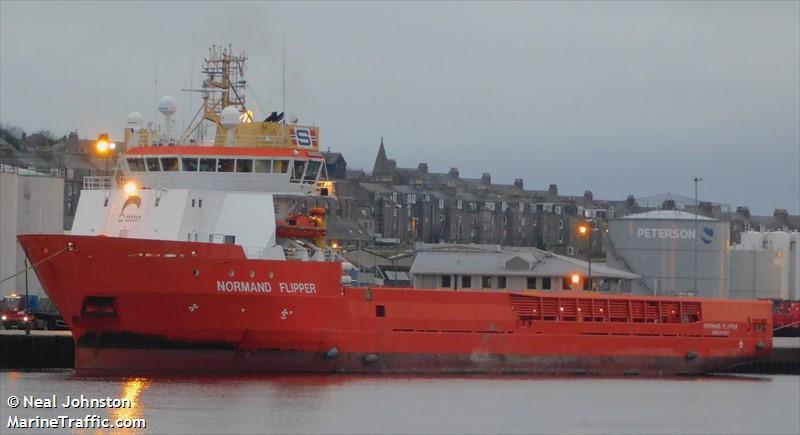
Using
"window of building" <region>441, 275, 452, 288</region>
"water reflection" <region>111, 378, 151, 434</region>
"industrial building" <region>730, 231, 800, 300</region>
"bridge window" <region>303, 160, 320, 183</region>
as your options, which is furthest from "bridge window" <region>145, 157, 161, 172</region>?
"industrial building" <region>730, 231, 800, 300</region>

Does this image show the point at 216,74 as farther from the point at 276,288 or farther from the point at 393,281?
the point at 393,281

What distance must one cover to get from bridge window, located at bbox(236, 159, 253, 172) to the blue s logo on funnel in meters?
31.4

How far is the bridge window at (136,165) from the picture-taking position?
36.8 metres

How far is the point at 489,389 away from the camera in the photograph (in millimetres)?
34469

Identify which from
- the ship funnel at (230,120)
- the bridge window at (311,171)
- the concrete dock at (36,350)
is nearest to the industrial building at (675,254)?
the bridge window at (311,171)

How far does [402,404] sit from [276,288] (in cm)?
464

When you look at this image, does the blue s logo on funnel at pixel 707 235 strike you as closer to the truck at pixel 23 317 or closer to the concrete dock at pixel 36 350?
the truck at pixel 23 317

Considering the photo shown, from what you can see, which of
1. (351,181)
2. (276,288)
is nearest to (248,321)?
(276,288)

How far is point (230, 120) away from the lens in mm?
36344

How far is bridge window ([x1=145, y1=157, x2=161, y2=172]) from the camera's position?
36562mm

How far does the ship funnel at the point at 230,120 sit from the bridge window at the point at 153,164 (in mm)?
1741

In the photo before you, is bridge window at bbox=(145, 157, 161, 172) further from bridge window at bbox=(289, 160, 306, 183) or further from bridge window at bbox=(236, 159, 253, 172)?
bridge window at bbox=(289, 160, 306, 183)

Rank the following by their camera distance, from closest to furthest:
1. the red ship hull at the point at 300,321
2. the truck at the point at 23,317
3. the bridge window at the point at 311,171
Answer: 1. the red ship hull at the point at 300,321
2. the bridge window at the point at 311,171
3. the truck at the point at 23,317

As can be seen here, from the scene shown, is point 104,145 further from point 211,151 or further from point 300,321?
point 300,321
